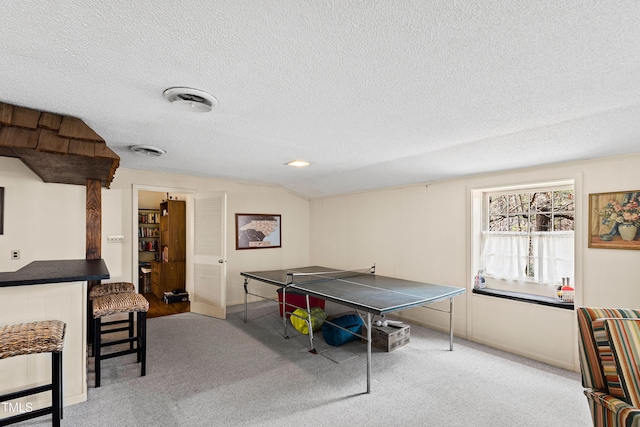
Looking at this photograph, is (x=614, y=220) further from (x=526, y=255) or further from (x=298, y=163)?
(x=298, y=163)

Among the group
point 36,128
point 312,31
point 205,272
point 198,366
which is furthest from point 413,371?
point 36,128

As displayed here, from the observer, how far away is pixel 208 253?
490cm

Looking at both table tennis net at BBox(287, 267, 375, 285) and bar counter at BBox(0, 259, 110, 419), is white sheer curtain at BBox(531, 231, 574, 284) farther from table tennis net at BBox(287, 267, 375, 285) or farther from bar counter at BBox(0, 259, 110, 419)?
bar counter at BBox(0, 259, 110, 419)

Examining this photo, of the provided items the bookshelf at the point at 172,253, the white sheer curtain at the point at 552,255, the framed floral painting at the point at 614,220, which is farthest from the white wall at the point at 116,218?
the framed floral painting at the point at 614,220

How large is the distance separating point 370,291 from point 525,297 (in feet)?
5.62

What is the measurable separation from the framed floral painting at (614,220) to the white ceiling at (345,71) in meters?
0.42

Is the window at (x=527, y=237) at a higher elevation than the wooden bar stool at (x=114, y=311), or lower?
higher

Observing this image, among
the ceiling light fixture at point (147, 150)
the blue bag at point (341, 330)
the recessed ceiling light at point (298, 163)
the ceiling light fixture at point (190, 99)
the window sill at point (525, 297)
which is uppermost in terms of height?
the ceiling light fixture at point (190, 99)

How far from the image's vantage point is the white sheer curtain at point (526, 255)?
3.43m

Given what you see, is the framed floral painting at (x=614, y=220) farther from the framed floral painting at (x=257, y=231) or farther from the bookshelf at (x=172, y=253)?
the bookshelf at (x=172, y=253)

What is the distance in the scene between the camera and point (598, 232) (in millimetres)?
2949

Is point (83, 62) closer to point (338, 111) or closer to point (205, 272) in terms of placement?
point (338, 111)

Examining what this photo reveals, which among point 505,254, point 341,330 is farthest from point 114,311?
point 505,254

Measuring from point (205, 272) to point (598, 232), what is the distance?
4.86 meters
